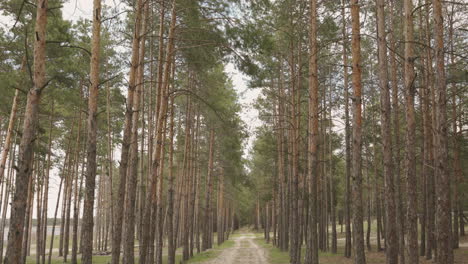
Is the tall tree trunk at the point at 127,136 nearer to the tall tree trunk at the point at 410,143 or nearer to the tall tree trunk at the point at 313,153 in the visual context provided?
the tall tree trunk at the point at 313,153

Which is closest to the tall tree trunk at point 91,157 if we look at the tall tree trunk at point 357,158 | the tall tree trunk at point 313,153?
the tall tree trunk at point 357,158

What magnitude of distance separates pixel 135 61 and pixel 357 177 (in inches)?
241

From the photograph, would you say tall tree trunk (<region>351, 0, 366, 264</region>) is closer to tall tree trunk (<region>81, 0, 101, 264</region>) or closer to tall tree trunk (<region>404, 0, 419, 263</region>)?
tall tree trunk (<region>404, 0, 419, 263</region>)

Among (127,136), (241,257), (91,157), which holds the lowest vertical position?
(241,257)

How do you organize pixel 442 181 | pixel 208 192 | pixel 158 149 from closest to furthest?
pixel 442 181 < pixel 158 149 < pixel 208 192

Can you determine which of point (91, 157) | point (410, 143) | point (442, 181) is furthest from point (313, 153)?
point (91, 157)

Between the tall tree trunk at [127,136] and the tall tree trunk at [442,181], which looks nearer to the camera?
the tall tree trunk at [442,181]

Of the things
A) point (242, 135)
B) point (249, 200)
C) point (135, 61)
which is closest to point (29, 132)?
point (135, 61)

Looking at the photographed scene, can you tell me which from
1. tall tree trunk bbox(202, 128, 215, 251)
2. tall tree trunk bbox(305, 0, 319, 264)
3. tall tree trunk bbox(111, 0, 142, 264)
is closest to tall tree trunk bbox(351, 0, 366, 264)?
tall tree trunk bbox(305, 0, 319, 264)

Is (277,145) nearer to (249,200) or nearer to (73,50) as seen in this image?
→ (73,50)

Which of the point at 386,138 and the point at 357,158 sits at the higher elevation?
the point at 386,138

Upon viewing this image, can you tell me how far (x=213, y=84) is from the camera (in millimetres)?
18828

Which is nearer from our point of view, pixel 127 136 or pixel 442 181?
pixel 442 181

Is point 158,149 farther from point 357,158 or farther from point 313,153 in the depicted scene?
point 357,158
